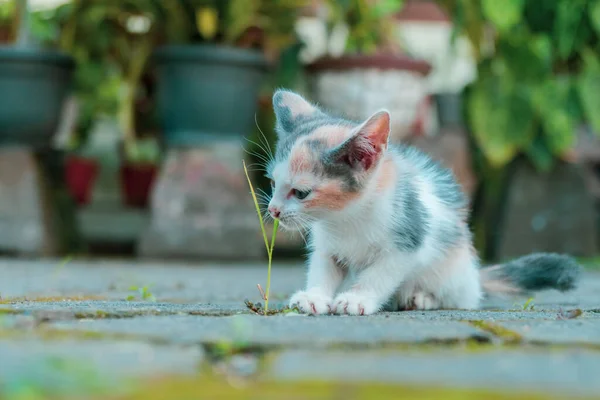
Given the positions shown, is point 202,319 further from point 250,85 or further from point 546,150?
point 546,150

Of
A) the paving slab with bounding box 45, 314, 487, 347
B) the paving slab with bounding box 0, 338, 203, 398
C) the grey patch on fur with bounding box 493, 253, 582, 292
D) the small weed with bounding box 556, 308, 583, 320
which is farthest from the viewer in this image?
the grey patch on fur with bounding box 493, 253, 582, 292

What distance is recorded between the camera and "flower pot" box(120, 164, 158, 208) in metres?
5.84

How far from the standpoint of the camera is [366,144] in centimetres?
220

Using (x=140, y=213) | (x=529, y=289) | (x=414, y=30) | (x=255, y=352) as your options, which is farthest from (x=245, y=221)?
(x=255, y=352)

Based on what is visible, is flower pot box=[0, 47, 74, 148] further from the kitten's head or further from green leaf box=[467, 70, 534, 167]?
the kitten's head

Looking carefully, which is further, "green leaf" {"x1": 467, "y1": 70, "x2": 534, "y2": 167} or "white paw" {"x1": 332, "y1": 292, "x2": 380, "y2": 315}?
"green leaf" {"x1": 467, "y1": 70, "x2": 534, "y2": 167}

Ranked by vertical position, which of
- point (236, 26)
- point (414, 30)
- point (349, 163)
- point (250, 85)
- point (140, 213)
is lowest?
point (140, 213)

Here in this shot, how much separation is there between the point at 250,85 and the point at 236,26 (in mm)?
373

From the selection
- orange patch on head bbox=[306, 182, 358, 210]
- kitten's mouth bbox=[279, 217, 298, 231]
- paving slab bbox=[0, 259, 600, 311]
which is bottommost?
paving slab bbox=[0, 259, 600, 311]

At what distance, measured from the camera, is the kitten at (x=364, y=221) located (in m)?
2.19

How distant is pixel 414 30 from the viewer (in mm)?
6668

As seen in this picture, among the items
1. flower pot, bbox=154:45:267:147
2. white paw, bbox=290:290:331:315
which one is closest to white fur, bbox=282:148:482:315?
white paw, bbox=290:290:331:315

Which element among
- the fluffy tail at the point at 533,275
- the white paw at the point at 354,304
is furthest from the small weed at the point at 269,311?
the fluffy tail at the point at 533,275

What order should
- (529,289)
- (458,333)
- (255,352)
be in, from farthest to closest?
1. (529,289)
2. (458,333)
3. (255,352)
